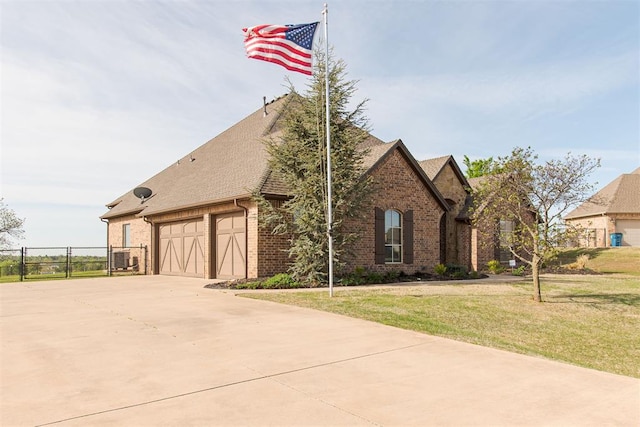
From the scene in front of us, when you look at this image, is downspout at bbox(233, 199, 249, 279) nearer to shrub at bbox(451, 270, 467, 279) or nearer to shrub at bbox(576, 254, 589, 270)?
shrub at bbox(451, 270, 467, 279)

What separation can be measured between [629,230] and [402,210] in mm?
22633

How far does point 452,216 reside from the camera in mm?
23766

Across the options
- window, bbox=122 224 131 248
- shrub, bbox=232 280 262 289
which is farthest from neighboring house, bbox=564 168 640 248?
window, bbox=122 224 131 248

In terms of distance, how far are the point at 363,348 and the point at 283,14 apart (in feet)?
42.0

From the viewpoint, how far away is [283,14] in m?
15.8

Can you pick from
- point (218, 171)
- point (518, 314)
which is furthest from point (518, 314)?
point (218, 171)

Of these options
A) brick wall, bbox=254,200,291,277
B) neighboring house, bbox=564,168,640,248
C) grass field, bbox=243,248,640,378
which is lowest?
grass field, bbox=243,248,640,378

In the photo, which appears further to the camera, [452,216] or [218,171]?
[452,216]

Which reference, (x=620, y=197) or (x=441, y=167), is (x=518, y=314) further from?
(x=620, y=197)

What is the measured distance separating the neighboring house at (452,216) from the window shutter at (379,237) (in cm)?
569

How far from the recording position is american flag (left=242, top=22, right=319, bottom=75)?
13.6m

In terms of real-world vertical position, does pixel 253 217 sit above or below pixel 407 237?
above

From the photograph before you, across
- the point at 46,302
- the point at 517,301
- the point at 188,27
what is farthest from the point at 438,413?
the point at 188,27

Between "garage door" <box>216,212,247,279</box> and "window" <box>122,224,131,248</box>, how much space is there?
10.7 meters
